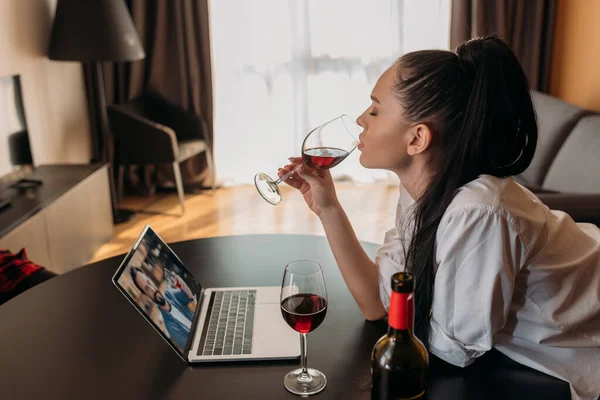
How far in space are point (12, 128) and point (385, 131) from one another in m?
2.42

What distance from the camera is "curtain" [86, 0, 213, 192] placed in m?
4.12

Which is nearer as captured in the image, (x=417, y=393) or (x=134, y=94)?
(x=417, y=393)

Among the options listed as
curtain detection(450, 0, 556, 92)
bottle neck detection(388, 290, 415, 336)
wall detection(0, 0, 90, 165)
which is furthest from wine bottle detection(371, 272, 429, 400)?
curtain detection(450, 0, 556, 92)

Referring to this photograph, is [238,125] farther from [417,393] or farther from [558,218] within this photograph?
[417,393]

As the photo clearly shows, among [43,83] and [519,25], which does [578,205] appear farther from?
[43,83]

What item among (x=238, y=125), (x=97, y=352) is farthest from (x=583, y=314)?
(x=238, y=125)

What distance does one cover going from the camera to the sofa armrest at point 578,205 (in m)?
2.00

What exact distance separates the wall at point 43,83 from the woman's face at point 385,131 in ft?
8.01

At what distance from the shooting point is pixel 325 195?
51.3 inches

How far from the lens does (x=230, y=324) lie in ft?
3.83

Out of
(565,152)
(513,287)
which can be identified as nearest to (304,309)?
(513,287)

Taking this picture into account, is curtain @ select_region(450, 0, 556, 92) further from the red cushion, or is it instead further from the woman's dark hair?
the red cushion

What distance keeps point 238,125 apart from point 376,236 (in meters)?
1.51

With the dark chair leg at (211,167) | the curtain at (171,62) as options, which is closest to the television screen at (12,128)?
the curtain at (171,62)
